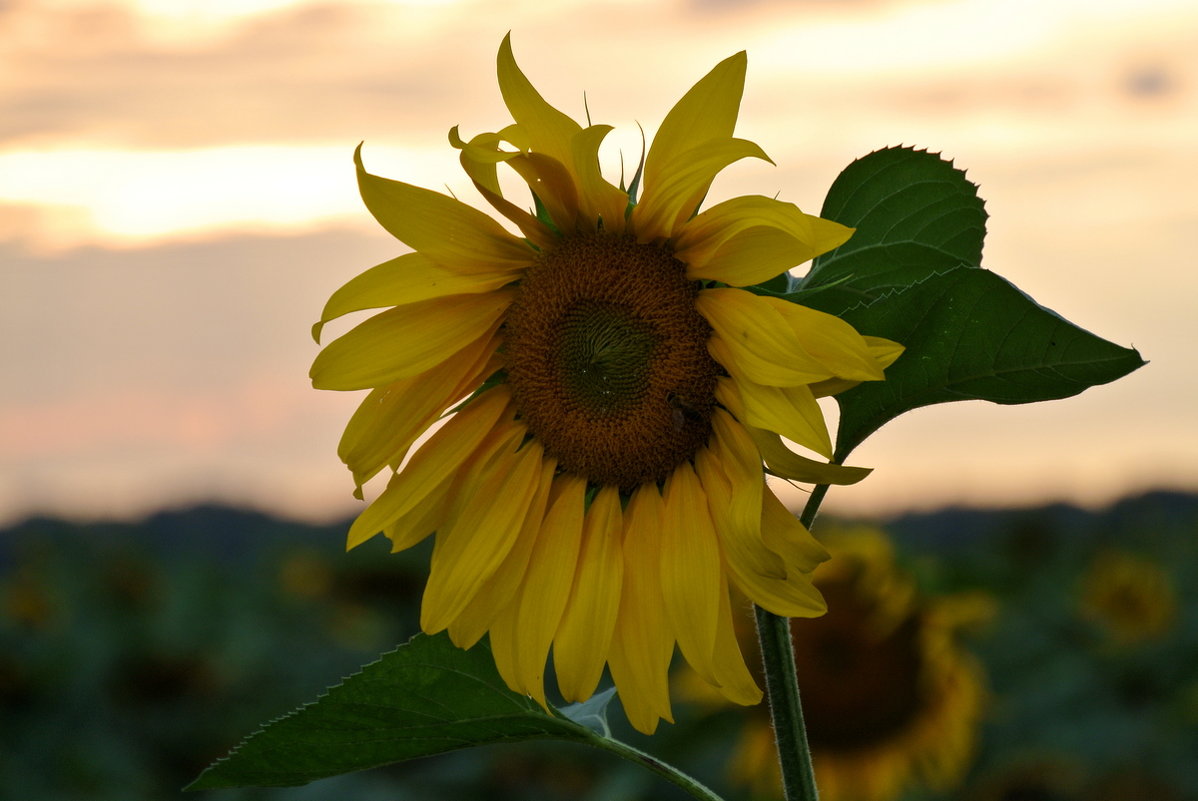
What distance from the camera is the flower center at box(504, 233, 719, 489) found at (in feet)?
4.89

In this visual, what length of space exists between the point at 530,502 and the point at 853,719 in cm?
233

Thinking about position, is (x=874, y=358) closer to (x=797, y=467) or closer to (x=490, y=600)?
(x=797, y=467)

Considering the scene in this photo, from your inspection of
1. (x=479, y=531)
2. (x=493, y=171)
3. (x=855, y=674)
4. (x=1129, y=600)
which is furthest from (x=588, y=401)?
(x=1129, y=600)

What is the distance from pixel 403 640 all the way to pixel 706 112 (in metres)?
4.50

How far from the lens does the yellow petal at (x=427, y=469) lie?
1496 millimetres

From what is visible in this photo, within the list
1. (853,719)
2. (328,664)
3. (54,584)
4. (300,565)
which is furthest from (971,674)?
(54,584)

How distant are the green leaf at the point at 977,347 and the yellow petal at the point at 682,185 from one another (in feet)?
0.65

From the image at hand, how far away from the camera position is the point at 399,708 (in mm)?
1527

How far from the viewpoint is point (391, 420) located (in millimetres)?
1489

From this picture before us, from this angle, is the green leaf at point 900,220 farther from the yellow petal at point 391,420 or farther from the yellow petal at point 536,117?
the yellow petal at point 391,420

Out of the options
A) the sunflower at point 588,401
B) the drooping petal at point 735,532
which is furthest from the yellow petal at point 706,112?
the drooping petal at point 735,532

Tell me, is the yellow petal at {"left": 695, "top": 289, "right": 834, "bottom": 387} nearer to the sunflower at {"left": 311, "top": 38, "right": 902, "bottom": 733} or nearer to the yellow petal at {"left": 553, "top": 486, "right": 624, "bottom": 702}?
the sunflower at {"left": 311, "top": 38, "right": 902, "bottom": 733}

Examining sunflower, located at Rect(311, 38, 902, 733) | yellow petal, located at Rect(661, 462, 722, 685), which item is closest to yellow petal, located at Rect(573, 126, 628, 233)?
sunflower, located at Rect(311, 38, 902, 733)

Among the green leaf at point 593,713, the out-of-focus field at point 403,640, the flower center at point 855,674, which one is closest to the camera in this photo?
the green leaf at point 593,713
